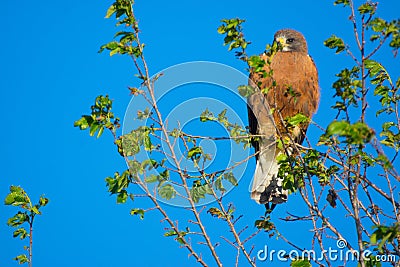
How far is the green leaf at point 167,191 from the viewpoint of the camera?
2979 millimetres

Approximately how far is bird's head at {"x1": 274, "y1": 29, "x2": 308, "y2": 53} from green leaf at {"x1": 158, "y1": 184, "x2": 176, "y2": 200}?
2780mm

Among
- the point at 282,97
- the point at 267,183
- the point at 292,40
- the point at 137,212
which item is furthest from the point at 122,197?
the point at 292,40

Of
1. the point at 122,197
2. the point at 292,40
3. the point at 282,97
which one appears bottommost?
the point at 122,197

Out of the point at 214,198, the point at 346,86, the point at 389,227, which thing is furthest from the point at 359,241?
the point at 214,198

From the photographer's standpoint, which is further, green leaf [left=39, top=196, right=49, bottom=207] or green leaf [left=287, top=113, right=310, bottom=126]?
green leaf [left=39, top=196, right=49, bottom=207]

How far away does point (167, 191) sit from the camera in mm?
2988

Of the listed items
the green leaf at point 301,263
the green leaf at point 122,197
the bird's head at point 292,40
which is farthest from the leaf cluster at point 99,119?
the bird's head at point 292,40

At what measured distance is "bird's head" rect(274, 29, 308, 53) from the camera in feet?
17.8

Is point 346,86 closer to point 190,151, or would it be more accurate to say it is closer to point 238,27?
point 238,27

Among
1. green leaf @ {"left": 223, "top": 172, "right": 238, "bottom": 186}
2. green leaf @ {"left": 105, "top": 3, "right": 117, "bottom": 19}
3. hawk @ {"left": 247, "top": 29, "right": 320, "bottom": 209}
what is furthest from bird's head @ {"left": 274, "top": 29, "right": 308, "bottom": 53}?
green leaf @ {"left": 105, "top": 3, "right": 117, "bottom": 19}

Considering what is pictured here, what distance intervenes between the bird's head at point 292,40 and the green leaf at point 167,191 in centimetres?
278

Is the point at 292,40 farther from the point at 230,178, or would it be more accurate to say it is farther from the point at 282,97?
the point at 230,178

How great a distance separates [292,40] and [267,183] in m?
1.73

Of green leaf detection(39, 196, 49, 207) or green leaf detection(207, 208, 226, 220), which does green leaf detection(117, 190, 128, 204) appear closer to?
green leaf detection(207, 208, 226, 220)
